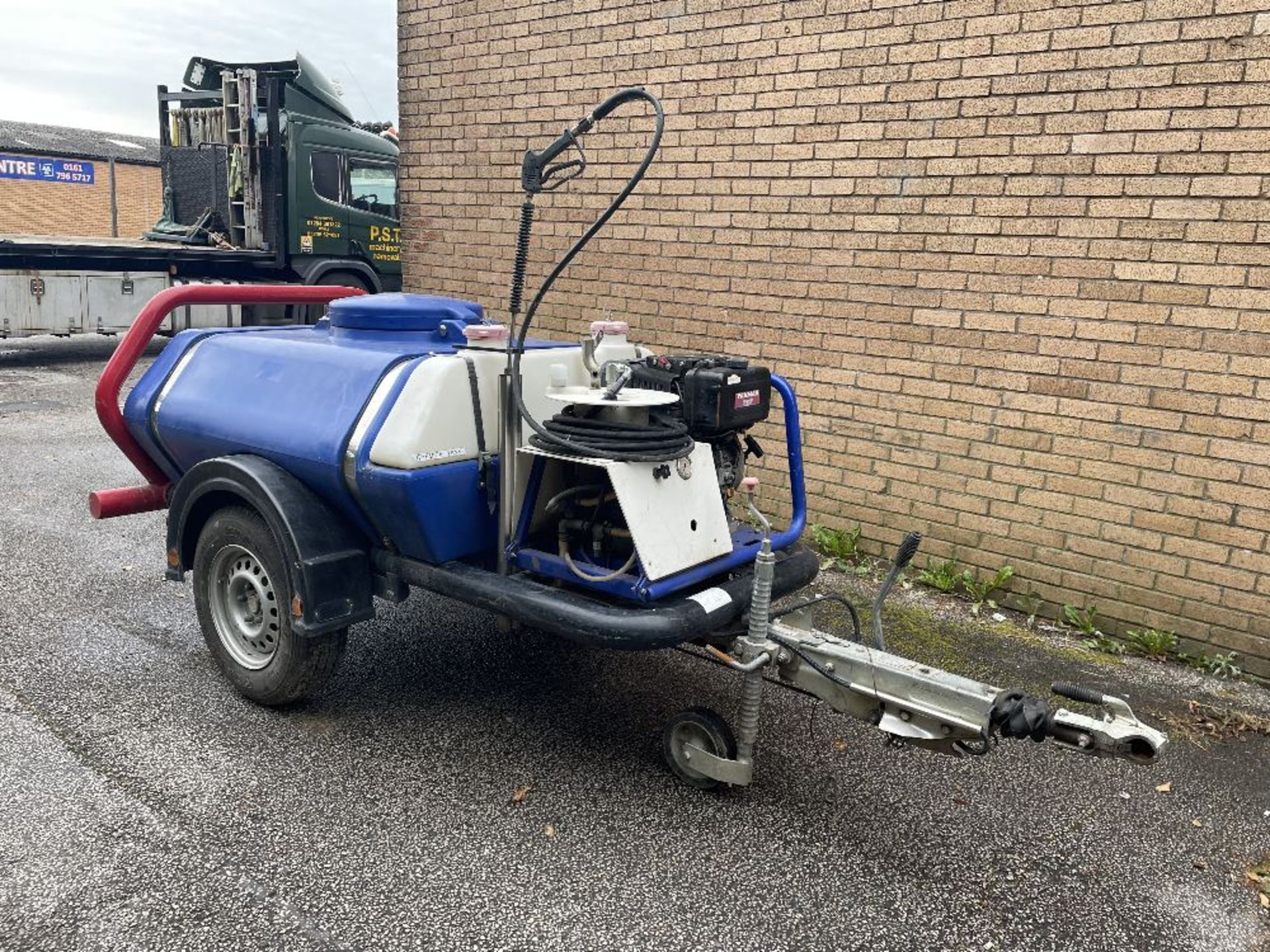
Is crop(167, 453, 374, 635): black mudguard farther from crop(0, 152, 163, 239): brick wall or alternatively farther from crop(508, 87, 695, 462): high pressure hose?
crop(0, 152, 163, 239): brick wall

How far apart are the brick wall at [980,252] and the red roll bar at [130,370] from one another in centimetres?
250

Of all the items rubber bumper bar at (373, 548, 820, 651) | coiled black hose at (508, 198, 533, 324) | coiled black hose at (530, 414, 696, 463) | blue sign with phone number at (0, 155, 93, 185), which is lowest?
rubber bumper bar at (373, 548, 820, 651)

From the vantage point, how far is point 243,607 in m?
3.76

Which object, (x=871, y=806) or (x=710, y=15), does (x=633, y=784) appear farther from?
(x=710, y=15)

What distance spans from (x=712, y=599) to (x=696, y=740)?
50 cm

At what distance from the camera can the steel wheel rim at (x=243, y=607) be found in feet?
11.7

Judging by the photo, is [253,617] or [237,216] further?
[237,216]

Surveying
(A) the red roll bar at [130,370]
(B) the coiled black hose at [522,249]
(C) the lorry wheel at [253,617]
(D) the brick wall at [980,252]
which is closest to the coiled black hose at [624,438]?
(B) the coiled black hose at [522,249]

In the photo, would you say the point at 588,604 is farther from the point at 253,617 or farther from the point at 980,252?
the point at 980,252

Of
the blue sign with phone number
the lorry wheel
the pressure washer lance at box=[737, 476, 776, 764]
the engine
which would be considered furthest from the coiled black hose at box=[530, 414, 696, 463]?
the blue sign with phone number

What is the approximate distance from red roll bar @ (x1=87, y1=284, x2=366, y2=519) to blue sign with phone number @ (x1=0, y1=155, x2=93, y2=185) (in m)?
28.0

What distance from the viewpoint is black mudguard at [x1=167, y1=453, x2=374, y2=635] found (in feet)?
10.7

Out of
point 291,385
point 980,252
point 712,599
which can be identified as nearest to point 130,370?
→ point 291,385

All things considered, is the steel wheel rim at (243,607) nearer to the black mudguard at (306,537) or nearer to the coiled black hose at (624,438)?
the black mudguard at (306,537)
